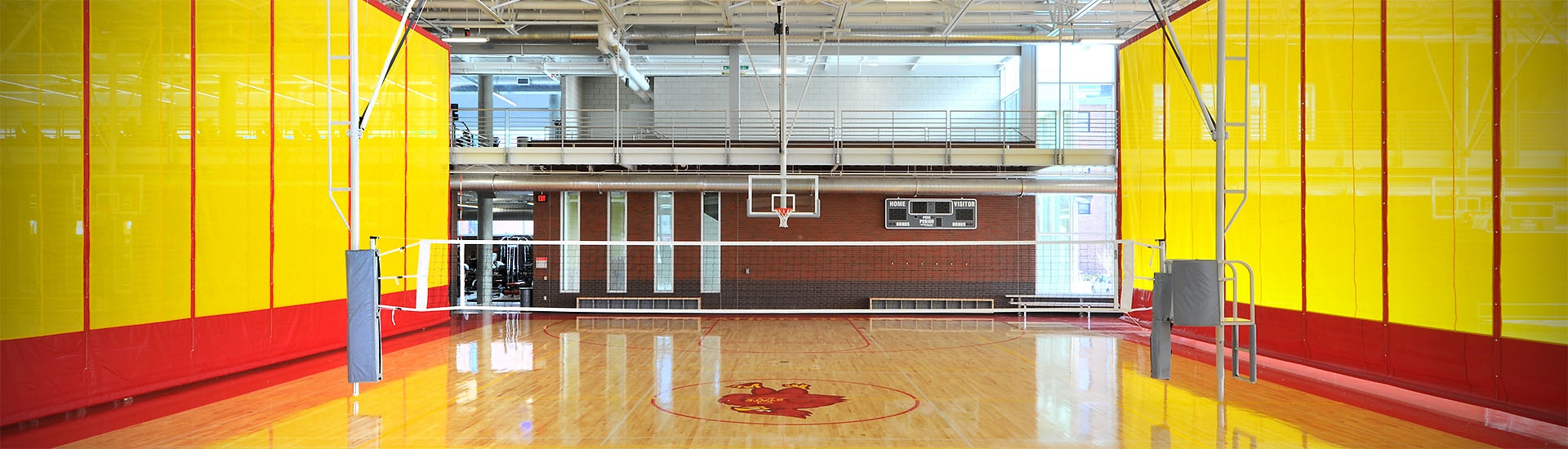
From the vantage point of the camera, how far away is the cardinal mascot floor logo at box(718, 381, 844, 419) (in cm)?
796

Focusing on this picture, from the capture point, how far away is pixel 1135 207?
14930 millimetres

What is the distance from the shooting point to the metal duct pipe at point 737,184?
17609 mm

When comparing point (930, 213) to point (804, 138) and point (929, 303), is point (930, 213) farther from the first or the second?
point (804, 138)

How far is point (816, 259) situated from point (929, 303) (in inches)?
106

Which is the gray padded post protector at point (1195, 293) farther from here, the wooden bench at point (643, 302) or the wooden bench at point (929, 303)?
the wooden bench at point (643, 302)

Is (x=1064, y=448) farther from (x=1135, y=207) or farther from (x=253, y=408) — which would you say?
(x=1135, y=207)

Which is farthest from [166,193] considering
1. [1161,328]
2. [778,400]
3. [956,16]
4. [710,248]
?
[956,16]

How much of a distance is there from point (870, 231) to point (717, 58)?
6037mm

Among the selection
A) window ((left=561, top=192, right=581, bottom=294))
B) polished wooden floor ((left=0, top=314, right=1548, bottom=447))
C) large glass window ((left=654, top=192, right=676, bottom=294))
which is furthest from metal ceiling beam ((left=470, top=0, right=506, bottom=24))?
polished wooden floor ((left=0, top=314, right=1548, bottom=447))

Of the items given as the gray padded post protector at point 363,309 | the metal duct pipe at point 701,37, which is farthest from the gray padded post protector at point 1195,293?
the metal duct pipe at point 701,37

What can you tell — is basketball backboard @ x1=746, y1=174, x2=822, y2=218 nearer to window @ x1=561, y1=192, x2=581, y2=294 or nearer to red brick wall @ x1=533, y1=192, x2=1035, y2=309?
red brick wall @ x1=533, y1=192, x2=1035, y2=309

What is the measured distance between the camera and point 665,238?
19.2 metres

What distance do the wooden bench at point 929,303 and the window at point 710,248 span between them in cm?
355

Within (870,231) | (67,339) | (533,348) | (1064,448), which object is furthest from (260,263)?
(870,231)
